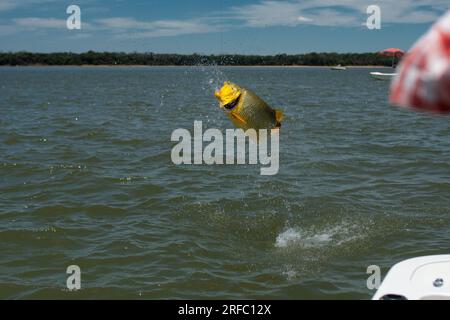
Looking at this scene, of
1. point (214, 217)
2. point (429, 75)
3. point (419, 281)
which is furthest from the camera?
point (214, 217)

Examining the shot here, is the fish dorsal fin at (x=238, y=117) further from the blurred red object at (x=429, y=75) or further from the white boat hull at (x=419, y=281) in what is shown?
the blurred red object at (x=429, y=75)

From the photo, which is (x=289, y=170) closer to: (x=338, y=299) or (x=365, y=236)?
(x=365, y=236)

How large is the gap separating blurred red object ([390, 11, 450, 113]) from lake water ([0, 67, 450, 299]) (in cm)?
690

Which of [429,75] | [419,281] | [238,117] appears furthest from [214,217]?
[429,75]

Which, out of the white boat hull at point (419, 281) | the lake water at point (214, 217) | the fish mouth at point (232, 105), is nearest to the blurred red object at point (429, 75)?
the white boat hull at point (419, 281)

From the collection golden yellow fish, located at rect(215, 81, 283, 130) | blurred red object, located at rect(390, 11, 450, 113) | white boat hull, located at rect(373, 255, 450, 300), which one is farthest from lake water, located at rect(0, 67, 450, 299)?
blurred red object, located at rect(390, 11, 450, 113)

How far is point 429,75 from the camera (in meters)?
1.64

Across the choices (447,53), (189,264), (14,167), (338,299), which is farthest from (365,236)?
(14,167)

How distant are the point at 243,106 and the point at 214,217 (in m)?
4.95

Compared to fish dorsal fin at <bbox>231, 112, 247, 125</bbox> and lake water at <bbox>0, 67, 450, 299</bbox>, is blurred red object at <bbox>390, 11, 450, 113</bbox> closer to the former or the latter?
fish dorsal fin at <bbox>231, 112, 247, 125</bbox>

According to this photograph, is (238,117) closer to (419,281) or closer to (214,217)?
(419,281)

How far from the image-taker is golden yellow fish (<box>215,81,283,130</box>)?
23.8ft

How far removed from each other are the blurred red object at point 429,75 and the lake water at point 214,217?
22.6 ft

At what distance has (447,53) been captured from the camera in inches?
64.4
